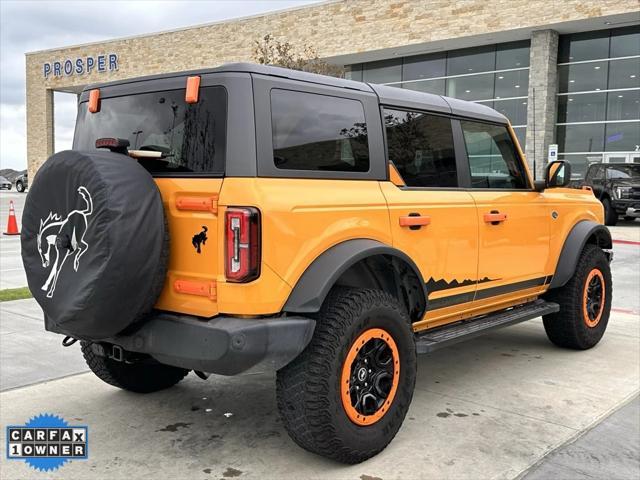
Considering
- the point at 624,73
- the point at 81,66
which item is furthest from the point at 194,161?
the point at 81,66

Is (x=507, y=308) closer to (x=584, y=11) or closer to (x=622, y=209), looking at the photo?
(x=622, y=209)

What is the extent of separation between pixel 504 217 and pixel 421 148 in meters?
0.91

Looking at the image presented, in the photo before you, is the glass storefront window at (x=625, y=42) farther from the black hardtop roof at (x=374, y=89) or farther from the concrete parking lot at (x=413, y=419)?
the black hardtop roof at (x=374, y=89)

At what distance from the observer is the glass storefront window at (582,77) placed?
85.3 ft

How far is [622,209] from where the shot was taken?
19.8 m

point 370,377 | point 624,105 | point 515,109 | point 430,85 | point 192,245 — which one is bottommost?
point 370,377

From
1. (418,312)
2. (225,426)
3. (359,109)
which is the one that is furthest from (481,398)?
(359,109)

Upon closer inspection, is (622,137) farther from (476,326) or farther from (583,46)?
(476,326)

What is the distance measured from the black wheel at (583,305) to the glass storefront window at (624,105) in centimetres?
2222

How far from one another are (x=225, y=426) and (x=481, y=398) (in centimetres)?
175

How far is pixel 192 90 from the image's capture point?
3.18 m

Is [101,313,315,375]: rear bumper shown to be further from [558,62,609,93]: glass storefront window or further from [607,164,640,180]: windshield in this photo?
[558,62,609,93]: glass storefront window

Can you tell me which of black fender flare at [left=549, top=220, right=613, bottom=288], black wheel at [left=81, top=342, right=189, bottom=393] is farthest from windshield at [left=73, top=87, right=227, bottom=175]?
black fender flare at [left=549, top=220, right=613, bottom=288]

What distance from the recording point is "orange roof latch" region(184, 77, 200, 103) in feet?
10.4
